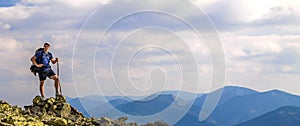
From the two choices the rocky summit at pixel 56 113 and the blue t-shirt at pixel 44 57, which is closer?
the rocky summit at pixel 56 113

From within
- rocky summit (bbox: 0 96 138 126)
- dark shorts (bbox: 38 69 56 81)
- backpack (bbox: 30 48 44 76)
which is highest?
backpack (bbox: 30 48 44 76)

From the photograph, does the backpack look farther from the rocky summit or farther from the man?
the rocky summit

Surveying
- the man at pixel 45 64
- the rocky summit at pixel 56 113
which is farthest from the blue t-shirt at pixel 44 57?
the rocky summit at pixel 56 113

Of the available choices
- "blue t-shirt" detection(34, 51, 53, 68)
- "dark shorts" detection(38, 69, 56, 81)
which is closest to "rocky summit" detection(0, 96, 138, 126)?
"dark shorts" detection(38, 69, 56, 81)

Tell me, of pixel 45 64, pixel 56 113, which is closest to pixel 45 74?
pixel 45 64

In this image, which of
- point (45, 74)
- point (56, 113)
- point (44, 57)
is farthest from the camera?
point (45, 74)

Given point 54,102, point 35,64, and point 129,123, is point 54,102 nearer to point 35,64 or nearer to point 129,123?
point 35,64

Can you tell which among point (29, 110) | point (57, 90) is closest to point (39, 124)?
point (29, 110)

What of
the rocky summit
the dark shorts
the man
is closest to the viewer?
the rocky summit

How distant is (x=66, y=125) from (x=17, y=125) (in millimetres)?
4489

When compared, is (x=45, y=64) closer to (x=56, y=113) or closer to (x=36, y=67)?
(x=36, y=67)

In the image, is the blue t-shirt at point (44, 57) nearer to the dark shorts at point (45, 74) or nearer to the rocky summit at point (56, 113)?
the dark shorts at point (45, 74)

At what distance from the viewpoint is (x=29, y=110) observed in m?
28.4

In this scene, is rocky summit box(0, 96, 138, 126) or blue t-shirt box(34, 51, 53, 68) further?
blue t-shirt box(34, 51, 53, 68)
